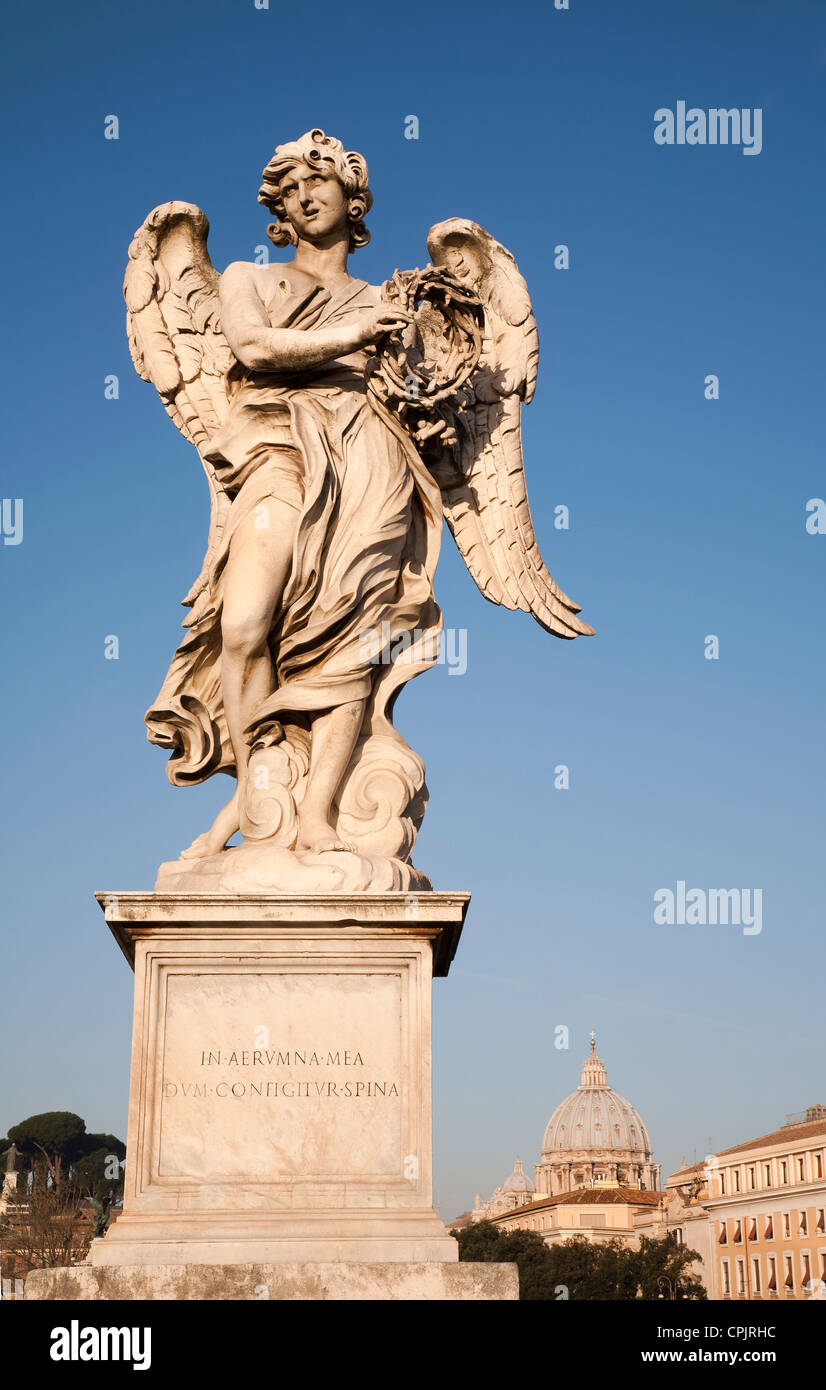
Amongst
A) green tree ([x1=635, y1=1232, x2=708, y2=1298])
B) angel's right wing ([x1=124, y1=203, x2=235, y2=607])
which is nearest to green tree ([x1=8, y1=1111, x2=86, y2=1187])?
green tree ([x1=635, y1=1232, x2=708, y2=1298])

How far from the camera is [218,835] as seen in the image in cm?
849

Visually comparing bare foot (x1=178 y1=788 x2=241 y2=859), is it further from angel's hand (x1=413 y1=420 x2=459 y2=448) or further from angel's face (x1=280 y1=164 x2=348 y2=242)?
angel's face (x1=280 y1=164 x2=348 y2=242)

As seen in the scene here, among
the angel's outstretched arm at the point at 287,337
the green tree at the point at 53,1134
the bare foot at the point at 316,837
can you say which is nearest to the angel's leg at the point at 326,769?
the bare foot at the point at 316,837

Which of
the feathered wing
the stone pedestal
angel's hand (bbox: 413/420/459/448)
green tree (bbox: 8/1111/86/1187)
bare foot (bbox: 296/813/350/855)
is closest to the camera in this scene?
the stone pedestal

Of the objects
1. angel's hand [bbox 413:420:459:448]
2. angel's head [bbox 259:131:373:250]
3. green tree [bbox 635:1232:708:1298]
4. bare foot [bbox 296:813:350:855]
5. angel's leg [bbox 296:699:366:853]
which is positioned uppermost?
angel's head [bbox 259:131:373:250]

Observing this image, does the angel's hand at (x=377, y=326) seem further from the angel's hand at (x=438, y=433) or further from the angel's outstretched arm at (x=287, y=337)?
the angel's hand at (x=438, y=433)

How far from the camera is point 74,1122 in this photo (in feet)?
318

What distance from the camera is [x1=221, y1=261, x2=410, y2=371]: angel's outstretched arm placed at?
859cm

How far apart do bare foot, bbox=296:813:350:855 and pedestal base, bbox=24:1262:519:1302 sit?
84.1 inches

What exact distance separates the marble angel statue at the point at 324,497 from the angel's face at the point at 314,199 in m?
0.01

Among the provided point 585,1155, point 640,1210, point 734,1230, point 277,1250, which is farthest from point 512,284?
point 585,1155

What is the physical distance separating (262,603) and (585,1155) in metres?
175

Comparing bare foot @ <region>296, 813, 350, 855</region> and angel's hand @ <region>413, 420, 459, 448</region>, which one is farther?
angel's hand @ <region>413, 420, 459, 448</region>
